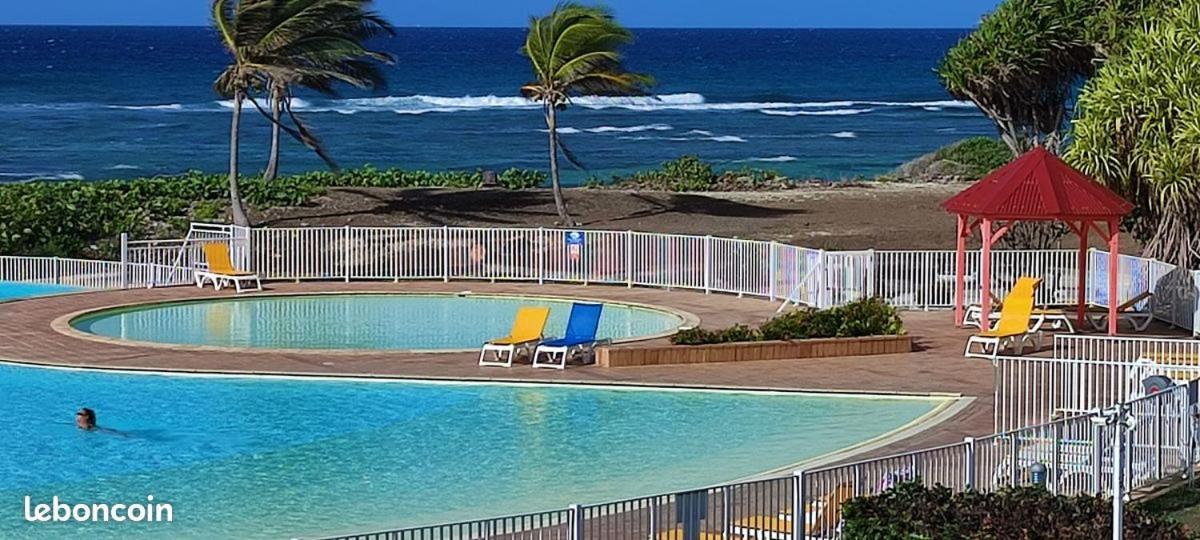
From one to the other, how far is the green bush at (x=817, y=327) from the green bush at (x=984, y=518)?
33.2 feet

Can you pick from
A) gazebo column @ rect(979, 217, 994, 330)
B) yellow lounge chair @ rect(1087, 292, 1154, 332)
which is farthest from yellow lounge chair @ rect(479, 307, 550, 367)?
yellow lounge chair @ rect(1087, 292, 1154, 332)

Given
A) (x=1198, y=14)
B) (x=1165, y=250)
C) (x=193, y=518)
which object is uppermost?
(x=1198, y=14)

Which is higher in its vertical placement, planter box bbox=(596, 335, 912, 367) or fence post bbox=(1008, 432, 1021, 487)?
planter box bbox=(596, 335, 912, 367)

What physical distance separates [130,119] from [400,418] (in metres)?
71.5

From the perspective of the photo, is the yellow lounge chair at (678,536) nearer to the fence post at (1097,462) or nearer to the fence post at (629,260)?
the fence post at (1097,462)

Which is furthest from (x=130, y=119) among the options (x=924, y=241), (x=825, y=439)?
(x=825, y=439)

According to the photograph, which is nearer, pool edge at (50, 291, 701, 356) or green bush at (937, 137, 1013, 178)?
pool edge at (50, 291, 701, 356)

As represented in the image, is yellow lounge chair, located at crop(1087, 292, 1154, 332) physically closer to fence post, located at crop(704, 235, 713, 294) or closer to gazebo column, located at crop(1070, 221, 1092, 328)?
gazebo column, located at crop(1070, 221, 1092, 328)

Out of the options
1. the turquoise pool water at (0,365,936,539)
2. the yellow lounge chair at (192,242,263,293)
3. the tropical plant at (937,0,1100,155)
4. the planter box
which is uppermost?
the tropical plant at (937,0,1100,155)

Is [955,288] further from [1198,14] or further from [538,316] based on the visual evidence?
[538,316]

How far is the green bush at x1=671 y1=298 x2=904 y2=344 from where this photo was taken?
2180cm

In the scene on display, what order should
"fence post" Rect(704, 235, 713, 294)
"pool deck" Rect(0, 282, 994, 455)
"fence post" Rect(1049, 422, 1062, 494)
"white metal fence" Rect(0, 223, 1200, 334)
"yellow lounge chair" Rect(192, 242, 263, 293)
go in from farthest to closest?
1. "yellow lounge chair" Rect(192, 242, 263, 293)
2. "fence post" Rect(704, 235, 713, 294)
3. "white metal fence" Rect(0, 223, 1200, 334)
4. "pool deck" Rect(0, 282, 994, 455)
5. "fence post" Rect(1049, 422, 1062, 494)

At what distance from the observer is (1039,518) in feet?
36.4

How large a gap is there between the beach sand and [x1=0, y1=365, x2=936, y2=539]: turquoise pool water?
15096mm
